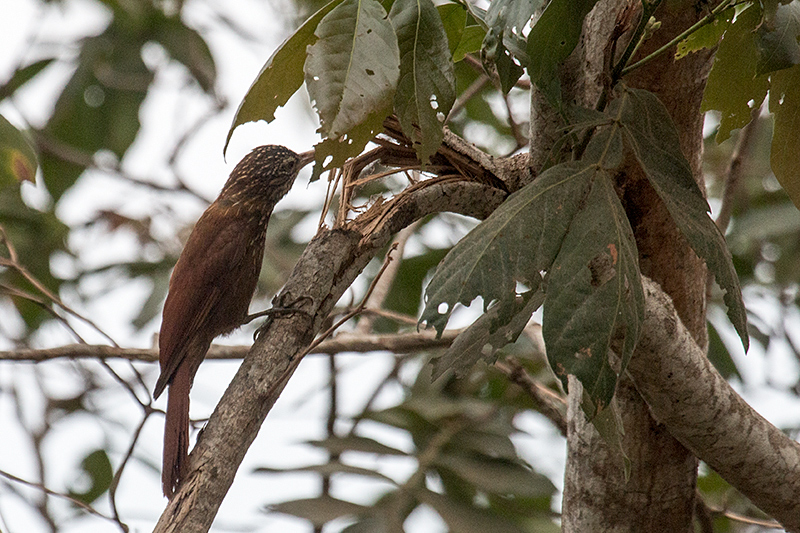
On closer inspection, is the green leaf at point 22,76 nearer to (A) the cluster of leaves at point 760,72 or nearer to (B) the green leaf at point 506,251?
(B) the green leaf at point 506,251

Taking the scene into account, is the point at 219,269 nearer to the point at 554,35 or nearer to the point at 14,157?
the point at 14,157

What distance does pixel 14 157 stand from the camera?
6.47 feet

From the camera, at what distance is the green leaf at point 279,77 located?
1.28 m

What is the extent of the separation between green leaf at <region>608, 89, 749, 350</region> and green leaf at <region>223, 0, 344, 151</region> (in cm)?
57

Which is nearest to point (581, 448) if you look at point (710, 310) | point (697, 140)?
point (697, 140)

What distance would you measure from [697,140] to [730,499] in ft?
7.58

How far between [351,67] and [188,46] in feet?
12.2

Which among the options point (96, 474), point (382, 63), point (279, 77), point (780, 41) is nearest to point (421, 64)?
point (382, 63)

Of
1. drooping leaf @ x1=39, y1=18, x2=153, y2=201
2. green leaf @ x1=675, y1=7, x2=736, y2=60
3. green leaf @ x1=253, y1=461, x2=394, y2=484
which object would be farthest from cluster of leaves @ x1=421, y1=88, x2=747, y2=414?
drooping leaf @ x1=39, y1=18, x2=153, y2=201

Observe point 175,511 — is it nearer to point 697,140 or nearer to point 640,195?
point 640,195

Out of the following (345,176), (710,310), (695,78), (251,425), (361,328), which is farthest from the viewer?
(710,310)

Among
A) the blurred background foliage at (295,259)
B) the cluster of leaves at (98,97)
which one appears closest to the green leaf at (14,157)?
the blurred background foliage at (295,259)

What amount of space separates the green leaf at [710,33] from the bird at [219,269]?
1.39 m

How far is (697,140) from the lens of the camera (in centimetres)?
190
